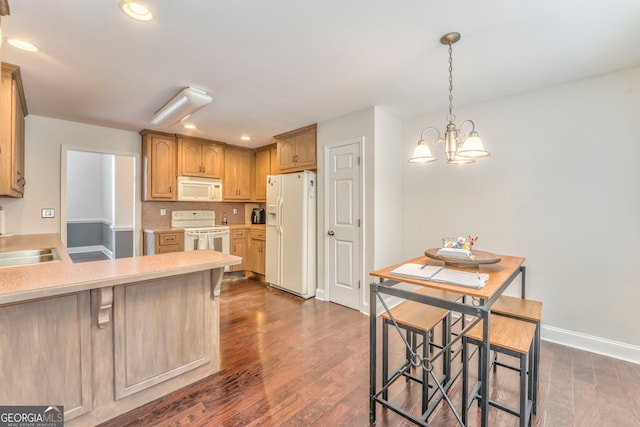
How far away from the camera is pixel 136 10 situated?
5.33ft

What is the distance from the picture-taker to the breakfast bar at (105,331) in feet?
4.55

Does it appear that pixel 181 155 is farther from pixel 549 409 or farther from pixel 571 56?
pixel 549 409

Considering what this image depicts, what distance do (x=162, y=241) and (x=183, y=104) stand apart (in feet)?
7.12

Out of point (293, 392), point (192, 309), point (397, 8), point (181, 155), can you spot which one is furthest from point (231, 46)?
point (181, 155)

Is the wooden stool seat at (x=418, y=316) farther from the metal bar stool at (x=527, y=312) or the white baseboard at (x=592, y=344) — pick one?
the white baseboard at (x=592, y=344)

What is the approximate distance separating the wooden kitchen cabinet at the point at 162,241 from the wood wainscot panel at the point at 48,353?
265 cm

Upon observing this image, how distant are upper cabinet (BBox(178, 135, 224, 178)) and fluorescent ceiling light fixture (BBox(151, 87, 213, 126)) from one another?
1187mm

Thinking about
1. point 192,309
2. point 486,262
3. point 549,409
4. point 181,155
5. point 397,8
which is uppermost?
point 397,8

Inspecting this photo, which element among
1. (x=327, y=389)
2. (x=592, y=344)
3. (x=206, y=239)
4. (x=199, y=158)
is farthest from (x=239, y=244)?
(x=592, y=344)

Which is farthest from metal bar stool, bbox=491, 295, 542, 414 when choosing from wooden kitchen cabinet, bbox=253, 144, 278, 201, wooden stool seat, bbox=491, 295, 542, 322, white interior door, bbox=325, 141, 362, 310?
wooden kitchen cabinet, bbox=253, 144, 278, 201

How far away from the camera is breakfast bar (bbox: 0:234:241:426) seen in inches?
54.6

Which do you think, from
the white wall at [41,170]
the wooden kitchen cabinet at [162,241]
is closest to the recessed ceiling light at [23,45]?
the white wall at [41,170]

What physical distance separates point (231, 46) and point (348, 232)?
2.27 metres

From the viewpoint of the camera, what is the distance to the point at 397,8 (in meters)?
1.61
